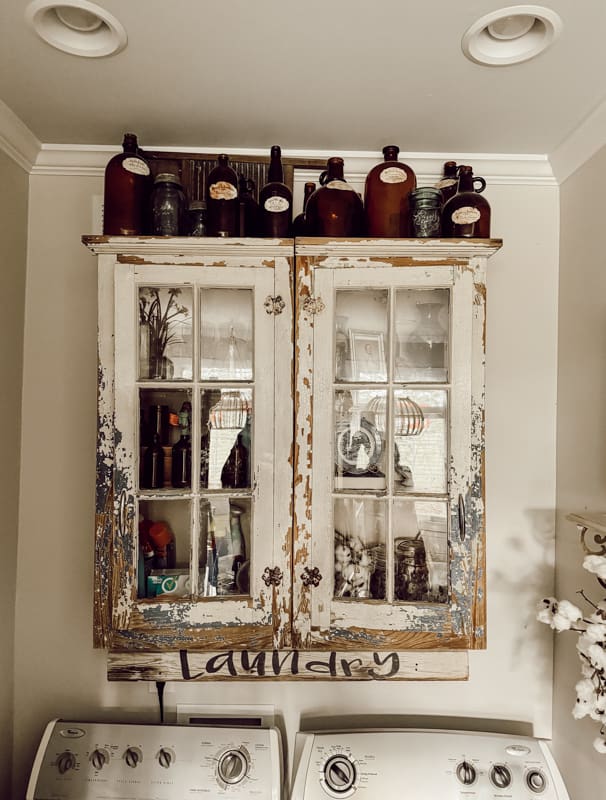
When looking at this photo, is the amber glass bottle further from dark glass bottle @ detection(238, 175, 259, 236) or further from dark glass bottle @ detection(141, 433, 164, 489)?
dark glass bottle @ detection(141, 433, 164, 489)

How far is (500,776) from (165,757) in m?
0.87

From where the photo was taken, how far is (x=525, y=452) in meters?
1.68

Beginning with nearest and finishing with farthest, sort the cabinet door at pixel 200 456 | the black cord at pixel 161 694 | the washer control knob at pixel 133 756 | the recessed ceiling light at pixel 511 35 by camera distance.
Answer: the recessed ceiling light at pixel 511 35 < the cabinet door at pixel 200 456 < the washer control knob at pixel 133 756 < the black cord at pixel 161 694

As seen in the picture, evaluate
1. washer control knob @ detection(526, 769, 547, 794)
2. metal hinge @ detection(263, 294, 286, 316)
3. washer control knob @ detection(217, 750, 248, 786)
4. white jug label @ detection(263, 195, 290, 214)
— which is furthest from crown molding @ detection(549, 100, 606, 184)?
washer control knob @ detection(217, 750, 248, 786)

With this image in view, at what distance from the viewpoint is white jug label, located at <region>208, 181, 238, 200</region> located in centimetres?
140

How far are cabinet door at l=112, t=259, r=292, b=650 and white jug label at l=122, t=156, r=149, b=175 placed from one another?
26cm

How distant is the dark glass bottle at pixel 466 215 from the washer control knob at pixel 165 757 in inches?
60.1

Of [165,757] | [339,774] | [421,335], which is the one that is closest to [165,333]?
[421,335]

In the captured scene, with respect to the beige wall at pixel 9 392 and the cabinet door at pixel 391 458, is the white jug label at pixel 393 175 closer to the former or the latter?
the cabinet door at pixel 391 458

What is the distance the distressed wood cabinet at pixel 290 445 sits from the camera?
1366mm

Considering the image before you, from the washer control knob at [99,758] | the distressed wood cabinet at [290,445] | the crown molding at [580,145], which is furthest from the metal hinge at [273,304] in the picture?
the washer control knob at [99,758]

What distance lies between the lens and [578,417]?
1532mm

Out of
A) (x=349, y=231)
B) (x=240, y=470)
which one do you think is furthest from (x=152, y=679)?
(x=349, y=231)

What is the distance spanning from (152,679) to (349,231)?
131cm
